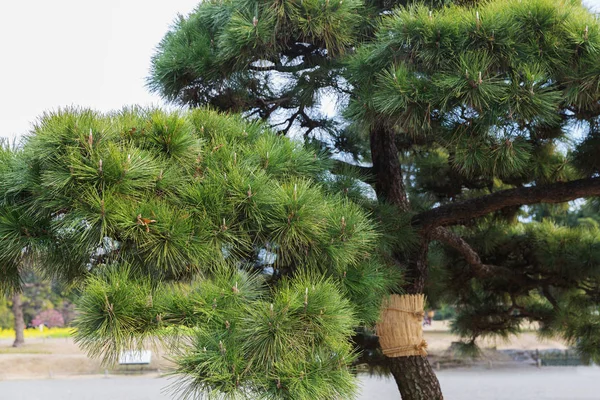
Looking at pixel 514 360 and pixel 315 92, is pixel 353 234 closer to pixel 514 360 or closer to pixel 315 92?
pixel 315 92

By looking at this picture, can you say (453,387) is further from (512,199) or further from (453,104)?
(453,104)

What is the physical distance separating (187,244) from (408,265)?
2.78 ft

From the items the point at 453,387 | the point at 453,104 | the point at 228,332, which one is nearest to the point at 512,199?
the point at 453,104

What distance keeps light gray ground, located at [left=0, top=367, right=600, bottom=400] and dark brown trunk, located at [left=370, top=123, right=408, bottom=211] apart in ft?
7.38

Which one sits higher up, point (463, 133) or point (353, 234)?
point (463, 133)

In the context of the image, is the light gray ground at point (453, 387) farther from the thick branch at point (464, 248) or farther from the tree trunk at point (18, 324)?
the thick branch at point (464, 248)

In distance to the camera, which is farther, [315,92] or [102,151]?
[315,92]

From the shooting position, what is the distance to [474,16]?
1160 millimetres

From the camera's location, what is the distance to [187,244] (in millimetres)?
961

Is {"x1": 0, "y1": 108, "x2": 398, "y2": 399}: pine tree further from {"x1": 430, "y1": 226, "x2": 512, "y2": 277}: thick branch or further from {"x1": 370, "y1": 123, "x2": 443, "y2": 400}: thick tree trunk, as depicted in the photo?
{"x1": 430, "y1": 226, "x2": 512, "y2": 277}: thick branch

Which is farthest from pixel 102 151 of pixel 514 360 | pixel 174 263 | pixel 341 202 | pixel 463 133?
pixel 514 360

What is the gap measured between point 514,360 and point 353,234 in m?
4.33

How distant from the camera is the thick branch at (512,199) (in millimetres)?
1507

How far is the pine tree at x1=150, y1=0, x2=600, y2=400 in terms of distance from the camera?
45.0 inches
